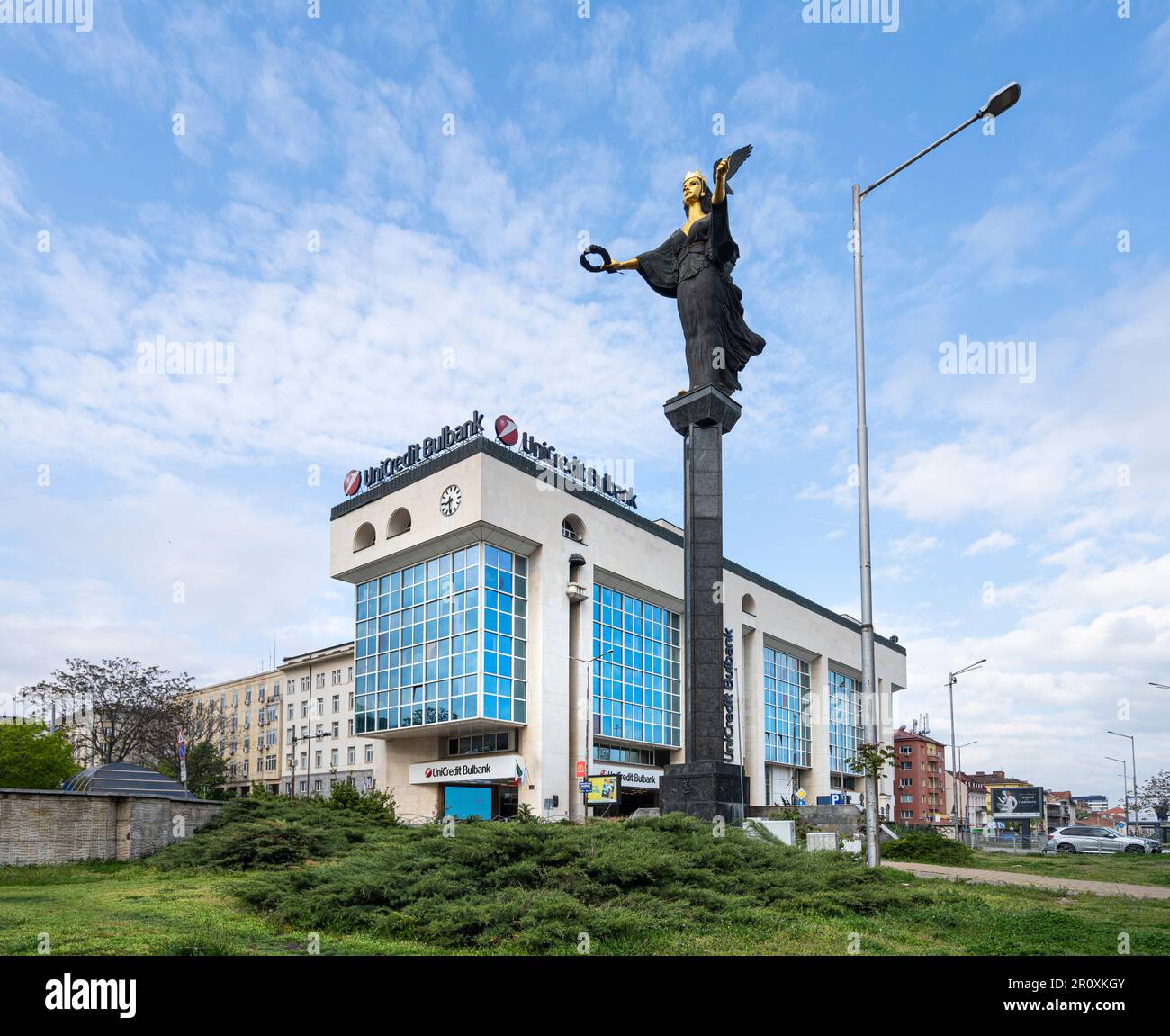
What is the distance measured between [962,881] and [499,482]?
1234 inches

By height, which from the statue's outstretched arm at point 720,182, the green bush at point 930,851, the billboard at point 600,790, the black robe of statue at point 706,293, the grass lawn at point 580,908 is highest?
the statue's outstretched arm at point 720,182

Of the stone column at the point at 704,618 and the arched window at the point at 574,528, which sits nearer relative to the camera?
the stone column at the point at 704,618

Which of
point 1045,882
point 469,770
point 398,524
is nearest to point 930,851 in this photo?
point 1045,882

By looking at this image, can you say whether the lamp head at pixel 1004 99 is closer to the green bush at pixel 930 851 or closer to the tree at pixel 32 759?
the green bush at pixel 930 851

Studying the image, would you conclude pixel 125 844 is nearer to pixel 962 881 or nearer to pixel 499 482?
pixel 962 881

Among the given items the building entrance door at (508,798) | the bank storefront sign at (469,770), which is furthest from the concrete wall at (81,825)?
the building entrance door at (508,798)

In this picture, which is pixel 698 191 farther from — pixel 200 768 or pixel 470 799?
pixel 200 768

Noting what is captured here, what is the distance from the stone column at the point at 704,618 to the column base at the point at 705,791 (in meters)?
0.02

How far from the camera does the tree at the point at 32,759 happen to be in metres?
48.2

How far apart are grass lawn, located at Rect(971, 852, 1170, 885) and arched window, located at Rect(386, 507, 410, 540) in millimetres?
32062

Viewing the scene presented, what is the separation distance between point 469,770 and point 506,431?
17515mm

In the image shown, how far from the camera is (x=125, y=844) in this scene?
2516 centimetres

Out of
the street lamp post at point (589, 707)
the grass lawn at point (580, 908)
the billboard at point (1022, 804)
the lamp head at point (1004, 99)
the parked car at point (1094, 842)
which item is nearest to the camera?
the grass lawn at point (580, 908)
